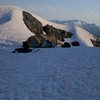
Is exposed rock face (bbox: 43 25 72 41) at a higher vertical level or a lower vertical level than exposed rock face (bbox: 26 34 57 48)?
higher

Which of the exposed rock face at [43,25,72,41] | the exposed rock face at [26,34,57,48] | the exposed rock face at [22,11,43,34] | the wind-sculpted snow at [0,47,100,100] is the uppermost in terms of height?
the exposed rock face at [22,11,43,34]

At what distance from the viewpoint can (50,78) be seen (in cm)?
1115

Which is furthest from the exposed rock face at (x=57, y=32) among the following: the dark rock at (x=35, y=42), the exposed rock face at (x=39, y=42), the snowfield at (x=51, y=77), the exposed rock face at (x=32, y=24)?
the snowfield at (x=51, y=77)

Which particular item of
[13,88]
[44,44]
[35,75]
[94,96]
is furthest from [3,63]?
[44,44]

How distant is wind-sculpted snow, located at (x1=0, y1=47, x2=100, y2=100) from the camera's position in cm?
916

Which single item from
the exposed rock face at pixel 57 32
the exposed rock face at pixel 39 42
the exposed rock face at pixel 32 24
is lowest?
the exposed rock face at pixel 39 42

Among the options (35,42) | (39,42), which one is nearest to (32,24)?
(39,42)

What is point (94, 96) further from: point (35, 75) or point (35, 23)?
point (35, 23)

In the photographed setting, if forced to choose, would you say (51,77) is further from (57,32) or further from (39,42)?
(57,32)

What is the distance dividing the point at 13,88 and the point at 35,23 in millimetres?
37898

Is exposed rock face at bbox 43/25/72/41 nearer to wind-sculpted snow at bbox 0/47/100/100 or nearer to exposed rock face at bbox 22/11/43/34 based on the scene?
exposed rock face at bbox 22/11/43/34

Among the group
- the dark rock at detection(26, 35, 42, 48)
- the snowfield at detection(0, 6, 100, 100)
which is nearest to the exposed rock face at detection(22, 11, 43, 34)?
the dark rock at detection(26, 35, 42, 48)

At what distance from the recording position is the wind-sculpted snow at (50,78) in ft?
30.0

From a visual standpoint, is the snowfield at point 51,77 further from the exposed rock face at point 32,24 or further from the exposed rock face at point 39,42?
the exposed rock face at point 32,24
